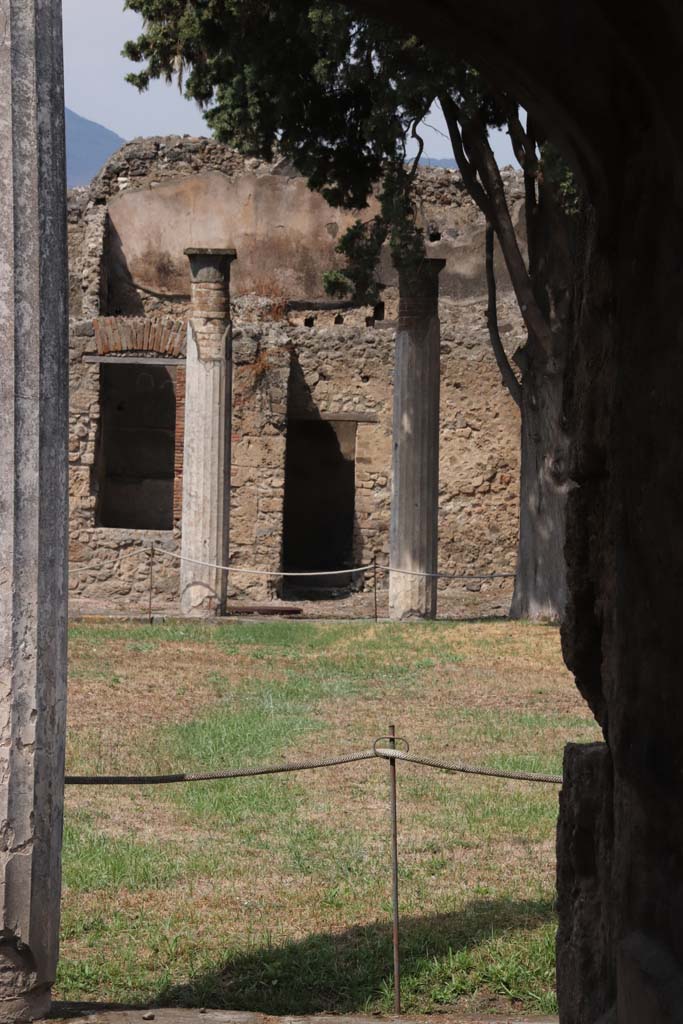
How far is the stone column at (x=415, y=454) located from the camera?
49.8 feet

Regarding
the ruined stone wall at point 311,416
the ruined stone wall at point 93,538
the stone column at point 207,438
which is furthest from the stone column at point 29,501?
the ruined stone wall at point 93,538

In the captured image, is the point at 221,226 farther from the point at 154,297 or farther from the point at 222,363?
the point at 222,363

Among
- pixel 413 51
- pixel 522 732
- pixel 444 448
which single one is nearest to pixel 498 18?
pixel 522 732

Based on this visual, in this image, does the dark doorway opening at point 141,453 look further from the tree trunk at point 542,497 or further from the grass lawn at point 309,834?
the grass lawn at point 309,834

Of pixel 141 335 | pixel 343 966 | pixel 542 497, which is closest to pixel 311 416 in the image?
pixel 141 335

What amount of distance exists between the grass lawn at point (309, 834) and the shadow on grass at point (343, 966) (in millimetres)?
11

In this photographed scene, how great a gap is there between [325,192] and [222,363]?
273 centimetres

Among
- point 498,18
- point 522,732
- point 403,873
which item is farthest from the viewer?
point 522,732

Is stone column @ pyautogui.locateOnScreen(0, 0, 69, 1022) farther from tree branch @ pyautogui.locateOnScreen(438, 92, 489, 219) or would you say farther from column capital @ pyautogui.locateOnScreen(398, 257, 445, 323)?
column capital @ pyautogui.locateOnScreen(398, 257, 445, 323)

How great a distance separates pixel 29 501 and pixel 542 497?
1056cm

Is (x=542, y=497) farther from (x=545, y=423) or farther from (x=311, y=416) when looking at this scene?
(x=311, y=416)

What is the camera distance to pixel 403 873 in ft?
19.8

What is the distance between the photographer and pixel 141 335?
18.5m

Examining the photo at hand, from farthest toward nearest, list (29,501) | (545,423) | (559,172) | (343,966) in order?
(545,423) → (559,172) → (343,966) → (29,501)
